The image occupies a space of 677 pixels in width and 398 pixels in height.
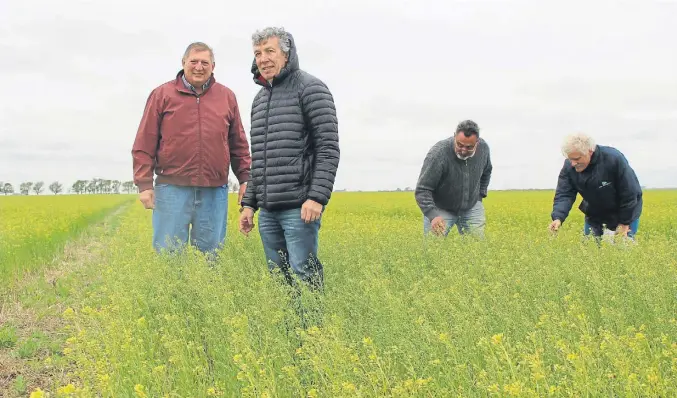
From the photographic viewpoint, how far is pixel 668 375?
2.72 meters

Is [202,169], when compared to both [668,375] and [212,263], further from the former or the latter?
[668,375]

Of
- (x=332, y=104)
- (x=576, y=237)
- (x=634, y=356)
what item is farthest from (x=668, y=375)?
(x=576, y=237)

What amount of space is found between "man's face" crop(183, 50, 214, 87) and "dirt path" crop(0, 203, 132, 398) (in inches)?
91.8

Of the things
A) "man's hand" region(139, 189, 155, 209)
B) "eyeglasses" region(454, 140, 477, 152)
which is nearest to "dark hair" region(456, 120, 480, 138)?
"eyeglasses" region(454, 140, 477, 152)

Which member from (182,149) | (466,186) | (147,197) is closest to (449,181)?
(466,186)

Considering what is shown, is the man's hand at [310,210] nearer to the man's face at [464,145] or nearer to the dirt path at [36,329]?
the dirt path at [36,329]

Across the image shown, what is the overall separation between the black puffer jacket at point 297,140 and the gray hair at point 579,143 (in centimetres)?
279

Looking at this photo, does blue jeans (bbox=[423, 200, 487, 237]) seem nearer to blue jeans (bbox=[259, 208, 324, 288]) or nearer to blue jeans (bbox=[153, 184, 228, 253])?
blue jeans (bbox=[153, 184, 228, 253])

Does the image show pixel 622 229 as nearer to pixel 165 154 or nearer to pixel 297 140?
pixel 297 140

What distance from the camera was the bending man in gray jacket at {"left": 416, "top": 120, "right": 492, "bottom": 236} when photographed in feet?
19.1

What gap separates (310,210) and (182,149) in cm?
157

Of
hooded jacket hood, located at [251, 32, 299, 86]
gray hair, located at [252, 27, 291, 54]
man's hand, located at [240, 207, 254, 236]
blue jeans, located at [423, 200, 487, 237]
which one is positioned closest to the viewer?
gray hair, located at [252, 27, 291, 54]

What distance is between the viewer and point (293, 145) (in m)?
3.72

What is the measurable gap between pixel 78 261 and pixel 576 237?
7.68 meters
